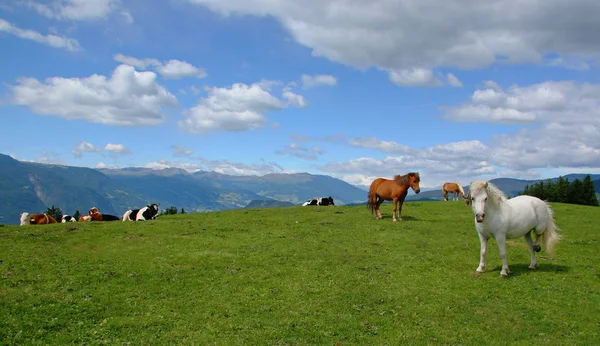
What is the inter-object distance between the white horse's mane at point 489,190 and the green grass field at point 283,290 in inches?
114

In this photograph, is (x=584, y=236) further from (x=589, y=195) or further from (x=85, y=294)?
(x=589, y=195)

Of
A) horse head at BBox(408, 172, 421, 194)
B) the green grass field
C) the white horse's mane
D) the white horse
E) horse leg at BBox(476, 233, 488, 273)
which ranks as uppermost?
horse head at BBox(408, 172, 421, 194)

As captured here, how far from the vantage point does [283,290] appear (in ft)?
43.9

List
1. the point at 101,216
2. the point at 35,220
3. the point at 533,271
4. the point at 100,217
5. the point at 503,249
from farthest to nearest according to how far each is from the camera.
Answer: the point at 101,216
the point at 100,217
the point at 35,220
the point at 533,271
the point at 503,249

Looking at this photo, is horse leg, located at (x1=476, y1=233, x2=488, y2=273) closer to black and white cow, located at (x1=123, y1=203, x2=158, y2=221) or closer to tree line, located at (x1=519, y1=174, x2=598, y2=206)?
black and white cow, located at (x1=123, y1=203, x2=158, y2=221)

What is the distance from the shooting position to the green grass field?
1006cm

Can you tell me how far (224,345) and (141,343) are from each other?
1.92 m

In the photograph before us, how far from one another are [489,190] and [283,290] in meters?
8.34

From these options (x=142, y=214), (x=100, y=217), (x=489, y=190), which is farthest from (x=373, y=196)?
(x=100, y=217)

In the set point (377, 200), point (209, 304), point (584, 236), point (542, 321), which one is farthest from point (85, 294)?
point (584, 236)

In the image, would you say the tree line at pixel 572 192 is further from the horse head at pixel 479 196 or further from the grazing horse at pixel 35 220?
the grazing horse at pixel 35 220

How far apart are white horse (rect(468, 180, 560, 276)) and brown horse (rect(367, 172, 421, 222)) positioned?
11865 mm

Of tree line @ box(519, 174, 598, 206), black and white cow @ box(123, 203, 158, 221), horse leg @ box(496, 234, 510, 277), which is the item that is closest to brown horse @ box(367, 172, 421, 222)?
horse leg @ box(496, 234, 510, 277)

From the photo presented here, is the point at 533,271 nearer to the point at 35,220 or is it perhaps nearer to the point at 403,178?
the point at 403,178
